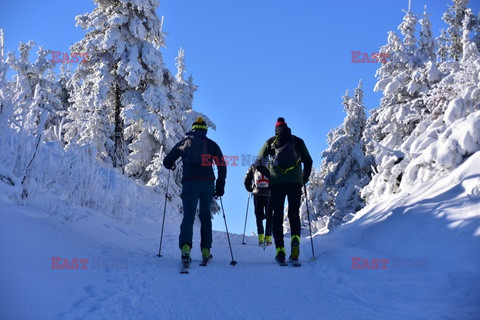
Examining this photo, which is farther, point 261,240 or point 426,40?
point 426,40

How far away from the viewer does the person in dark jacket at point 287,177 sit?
6.21 meters

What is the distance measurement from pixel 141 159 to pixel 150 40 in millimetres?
5989

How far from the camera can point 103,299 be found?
3.67m

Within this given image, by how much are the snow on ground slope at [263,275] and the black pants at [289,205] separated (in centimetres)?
60

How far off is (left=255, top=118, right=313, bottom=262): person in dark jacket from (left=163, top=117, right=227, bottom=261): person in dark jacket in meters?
0.89

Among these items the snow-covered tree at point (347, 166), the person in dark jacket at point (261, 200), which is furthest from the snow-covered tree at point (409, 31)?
the person in dark jacket at point (261, 200)

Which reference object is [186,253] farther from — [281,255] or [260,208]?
[260,208]

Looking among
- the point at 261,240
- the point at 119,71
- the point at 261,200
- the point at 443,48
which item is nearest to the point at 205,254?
the point at 261,240

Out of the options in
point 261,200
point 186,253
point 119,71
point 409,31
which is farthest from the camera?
point 409,31

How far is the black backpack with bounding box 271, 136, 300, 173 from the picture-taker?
6.23 metres

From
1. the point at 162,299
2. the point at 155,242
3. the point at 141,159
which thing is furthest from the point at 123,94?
the point at 162,299

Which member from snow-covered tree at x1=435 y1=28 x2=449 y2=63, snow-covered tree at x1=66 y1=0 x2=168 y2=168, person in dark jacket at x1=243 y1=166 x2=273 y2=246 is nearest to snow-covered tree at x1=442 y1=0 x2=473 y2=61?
snow-covered tree at x1=435 y1=28 x2=449 y2=63

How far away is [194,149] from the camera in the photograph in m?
6.10

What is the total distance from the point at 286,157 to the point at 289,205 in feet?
2.56
